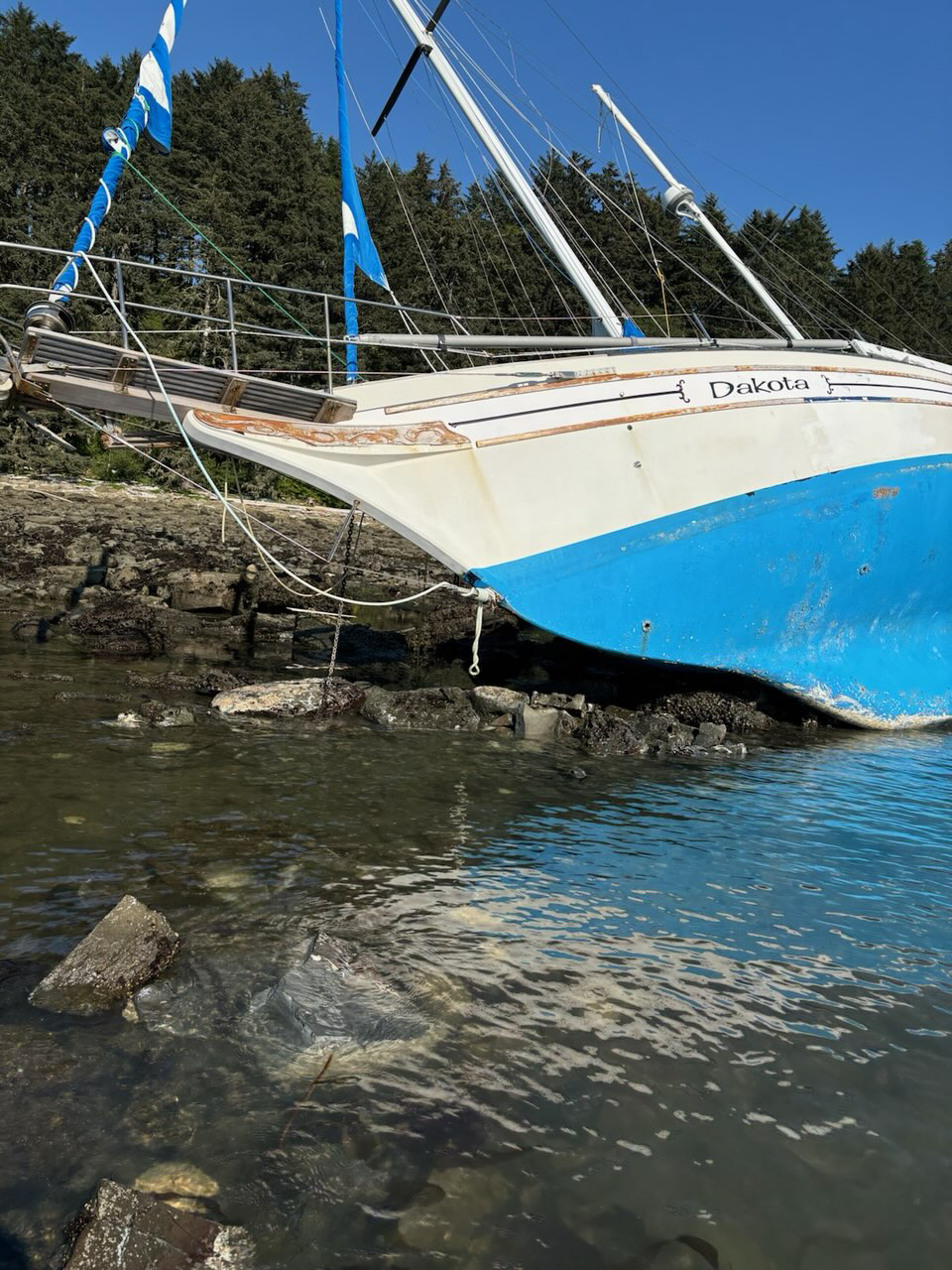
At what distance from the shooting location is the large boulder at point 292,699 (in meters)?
9.55

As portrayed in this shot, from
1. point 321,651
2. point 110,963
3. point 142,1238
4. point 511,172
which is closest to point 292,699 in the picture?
point 321,651

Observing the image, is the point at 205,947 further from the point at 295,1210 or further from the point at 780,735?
the point at 780,735

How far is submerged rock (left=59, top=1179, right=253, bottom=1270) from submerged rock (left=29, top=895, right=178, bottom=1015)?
1.33 meters

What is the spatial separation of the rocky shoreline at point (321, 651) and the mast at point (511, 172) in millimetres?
5793

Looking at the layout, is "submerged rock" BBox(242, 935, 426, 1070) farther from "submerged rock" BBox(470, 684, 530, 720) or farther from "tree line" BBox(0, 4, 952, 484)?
"tree line" BBox(0, 4, 952, 484)

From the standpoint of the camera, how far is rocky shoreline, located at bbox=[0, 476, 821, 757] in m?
9.84

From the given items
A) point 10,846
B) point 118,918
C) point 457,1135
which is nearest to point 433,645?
point 10,846

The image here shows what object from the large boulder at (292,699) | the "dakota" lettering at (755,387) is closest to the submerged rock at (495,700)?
the large boulder at (292,699)

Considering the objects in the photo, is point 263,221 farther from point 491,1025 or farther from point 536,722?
point 491,1025

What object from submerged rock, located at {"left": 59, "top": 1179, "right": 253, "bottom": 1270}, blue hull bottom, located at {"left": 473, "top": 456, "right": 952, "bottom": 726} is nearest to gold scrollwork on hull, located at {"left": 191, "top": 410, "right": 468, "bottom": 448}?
blue hull bottom, located at {"left": 473, "top": 456, "right": 952, "bottom": 726}

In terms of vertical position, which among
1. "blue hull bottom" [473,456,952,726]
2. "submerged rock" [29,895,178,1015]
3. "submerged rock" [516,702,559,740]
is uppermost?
"blue hull bottom" [473,456,952,726]

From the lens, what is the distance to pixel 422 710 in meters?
9.97

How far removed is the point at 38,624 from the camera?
12.8 metres

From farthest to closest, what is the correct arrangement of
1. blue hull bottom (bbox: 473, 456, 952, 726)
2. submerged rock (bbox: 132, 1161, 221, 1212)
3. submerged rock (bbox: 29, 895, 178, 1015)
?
1. blue hull bottom (bbox: 473, 456, 952, 726)
2. submerged rock (bbox: 29, 895, 178, 1015)
3. submerged rock (bbox: 132, 1161, 221, 1212)
